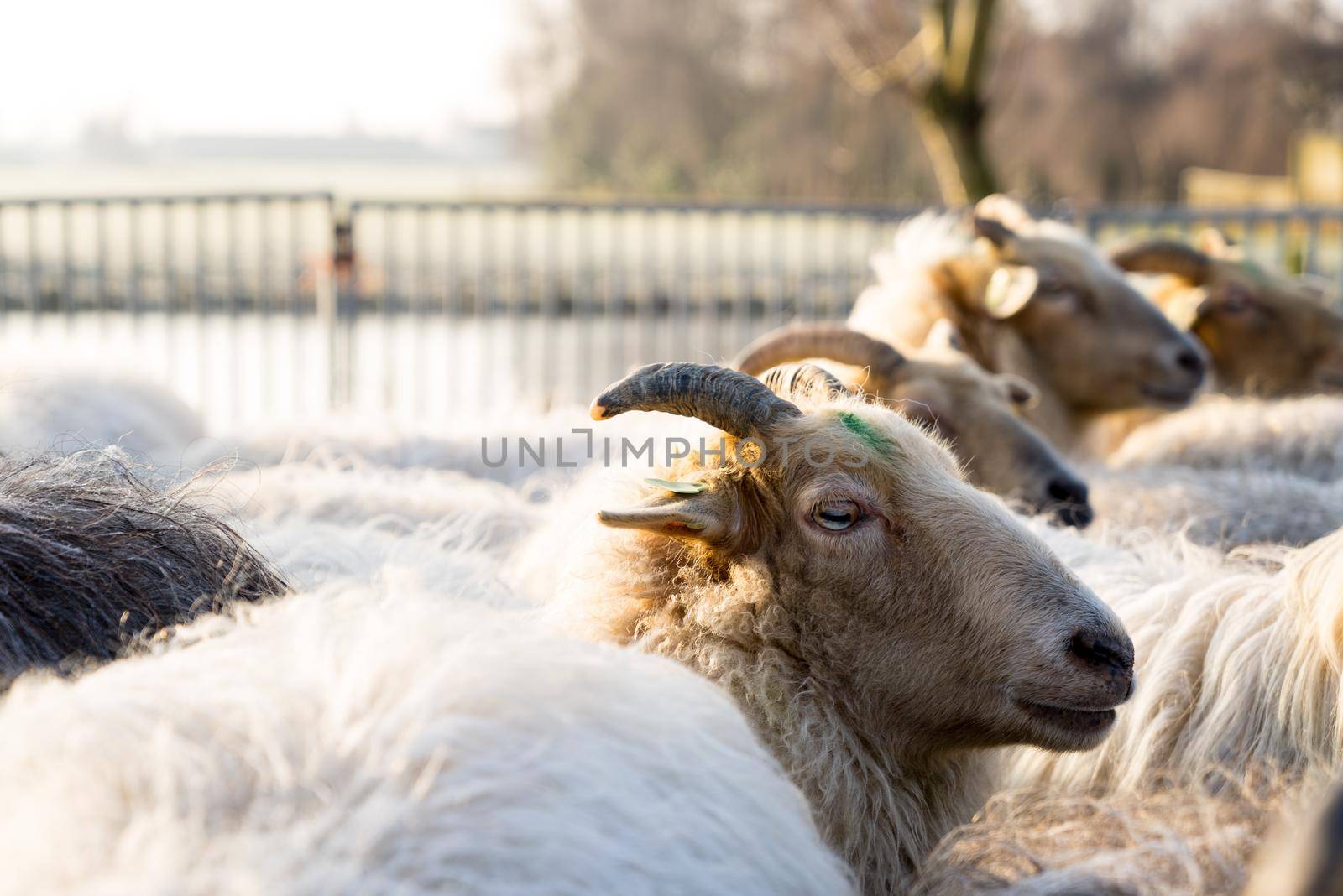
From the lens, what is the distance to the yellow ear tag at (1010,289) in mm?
4832

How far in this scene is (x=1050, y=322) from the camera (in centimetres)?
509

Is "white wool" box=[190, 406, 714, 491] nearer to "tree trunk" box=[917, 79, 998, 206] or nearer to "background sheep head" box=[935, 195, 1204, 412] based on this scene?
"background sheep head" box=[935, 195, 1204, 412]

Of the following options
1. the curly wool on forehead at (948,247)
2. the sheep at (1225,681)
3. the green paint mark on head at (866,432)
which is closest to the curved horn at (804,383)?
the green paint mark on head at (866,432)

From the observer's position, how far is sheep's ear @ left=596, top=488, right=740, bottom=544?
218 centimetres

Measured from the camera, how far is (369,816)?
125cm

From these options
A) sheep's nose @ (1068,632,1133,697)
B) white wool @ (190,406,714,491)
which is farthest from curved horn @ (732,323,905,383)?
sheep's nose @ (1068,632,1133,697)

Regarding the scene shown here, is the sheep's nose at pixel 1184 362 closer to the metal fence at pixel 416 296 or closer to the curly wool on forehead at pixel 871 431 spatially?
the curly wool on forehead at pixel 871 431

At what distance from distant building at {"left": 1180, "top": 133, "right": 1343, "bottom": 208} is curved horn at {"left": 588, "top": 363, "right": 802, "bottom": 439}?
82.7 feet

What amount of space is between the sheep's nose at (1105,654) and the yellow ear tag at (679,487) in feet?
2.20

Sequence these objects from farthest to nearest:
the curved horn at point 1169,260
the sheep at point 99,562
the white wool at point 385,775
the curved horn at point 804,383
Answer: the curved horn at point 1169,260, the curved horn at point 804,383, the sheep at point 99,562, the white wool at point 385,775

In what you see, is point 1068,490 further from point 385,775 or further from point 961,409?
point 385,775

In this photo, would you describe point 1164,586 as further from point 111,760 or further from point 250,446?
point 250,446

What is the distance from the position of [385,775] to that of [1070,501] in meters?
2.80

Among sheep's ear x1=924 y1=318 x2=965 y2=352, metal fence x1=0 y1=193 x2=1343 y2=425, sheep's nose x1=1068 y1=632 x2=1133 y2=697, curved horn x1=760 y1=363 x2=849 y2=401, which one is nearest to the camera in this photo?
sheep's nose x1=1068 y1=632 x2=1133 y2=697
